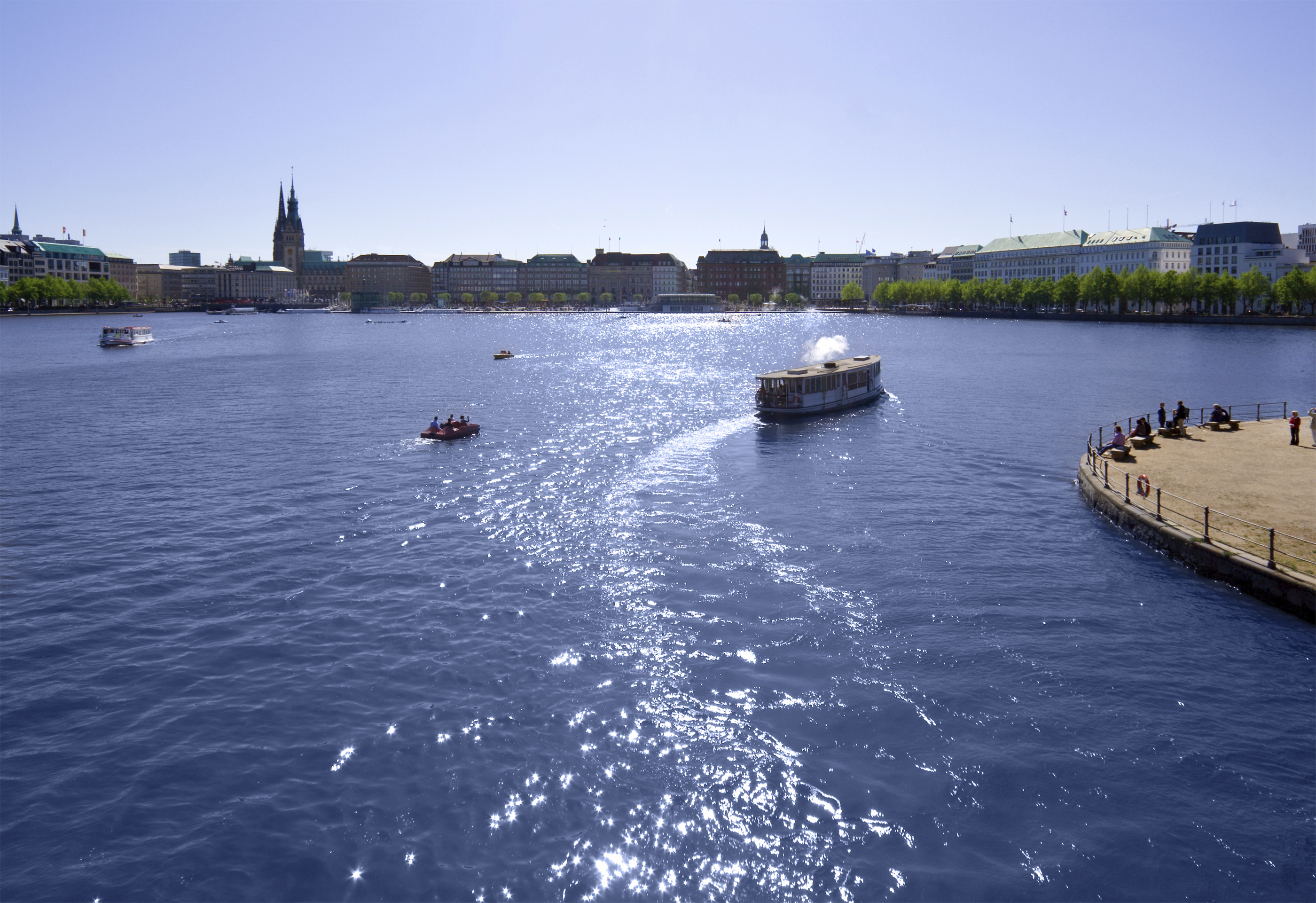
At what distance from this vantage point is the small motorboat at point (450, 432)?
57094 mm

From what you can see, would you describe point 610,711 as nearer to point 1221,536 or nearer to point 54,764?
point 54,764

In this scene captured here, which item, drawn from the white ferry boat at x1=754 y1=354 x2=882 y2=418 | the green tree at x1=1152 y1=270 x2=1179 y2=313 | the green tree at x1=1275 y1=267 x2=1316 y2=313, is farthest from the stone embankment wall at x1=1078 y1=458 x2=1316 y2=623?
the green tree at x1=1152 y1=270 x2=1179 y2=313

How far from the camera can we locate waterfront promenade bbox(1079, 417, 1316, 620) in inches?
1040

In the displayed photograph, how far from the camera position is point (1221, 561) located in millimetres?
27812

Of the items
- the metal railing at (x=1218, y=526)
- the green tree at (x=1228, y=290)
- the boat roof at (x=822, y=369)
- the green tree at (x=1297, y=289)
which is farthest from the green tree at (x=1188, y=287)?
the metal railing at (x=1218, y=526)

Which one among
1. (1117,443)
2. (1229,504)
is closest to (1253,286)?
(1117,443)

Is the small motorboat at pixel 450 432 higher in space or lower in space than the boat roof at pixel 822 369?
lower

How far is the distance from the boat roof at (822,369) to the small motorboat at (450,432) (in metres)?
20.5

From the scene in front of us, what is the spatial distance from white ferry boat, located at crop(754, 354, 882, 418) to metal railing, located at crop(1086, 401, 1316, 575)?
30.3 metres

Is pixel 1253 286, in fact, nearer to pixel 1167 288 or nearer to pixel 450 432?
pixel 1167 288

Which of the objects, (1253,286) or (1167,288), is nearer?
(1253,286)

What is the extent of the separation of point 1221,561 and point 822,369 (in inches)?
1908

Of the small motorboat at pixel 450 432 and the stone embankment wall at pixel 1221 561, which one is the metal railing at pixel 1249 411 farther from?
the small motorboat at pixel 450 432

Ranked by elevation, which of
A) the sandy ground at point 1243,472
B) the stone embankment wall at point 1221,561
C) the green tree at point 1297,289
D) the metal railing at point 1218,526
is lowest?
the stone embankment wall at point 1221,561
